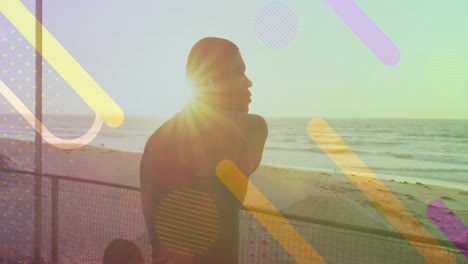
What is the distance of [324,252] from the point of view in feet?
17.9

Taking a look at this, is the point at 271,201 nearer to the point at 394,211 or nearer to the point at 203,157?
the point at 394,211

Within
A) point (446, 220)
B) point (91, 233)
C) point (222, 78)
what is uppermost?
point (222, 78)

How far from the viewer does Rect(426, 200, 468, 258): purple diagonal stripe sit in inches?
347

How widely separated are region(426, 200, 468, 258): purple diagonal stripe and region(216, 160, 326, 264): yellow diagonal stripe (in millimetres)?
4204

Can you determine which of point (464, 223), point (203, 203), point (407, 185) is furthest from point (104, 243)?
point (407, 185)

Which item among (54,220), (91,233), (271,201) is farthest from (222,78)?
(271,201)

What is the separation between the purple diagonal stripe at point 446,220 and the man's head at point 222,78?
8258 mm

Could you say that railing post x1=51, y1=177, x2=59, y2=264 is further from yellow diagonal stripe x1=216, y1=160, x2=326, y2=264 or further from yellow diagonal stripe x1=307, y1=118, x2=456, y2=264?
yellow diagonal stripe x1=307, y1=118, x2=456, y2=264

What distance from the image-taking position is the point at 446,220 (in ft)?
33.8

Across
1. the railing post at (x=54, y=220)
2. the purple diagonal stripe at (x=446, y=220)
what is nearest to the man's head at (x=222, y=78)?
the railing post at (x=54, y=220)

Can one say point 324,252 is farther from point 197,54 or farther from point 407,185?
point 407,185

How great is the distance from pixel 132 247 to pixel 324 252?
4.53 m

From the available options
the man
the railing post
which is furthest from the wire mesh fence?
the man

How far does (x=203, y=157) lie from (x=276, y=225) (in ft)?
10.2
